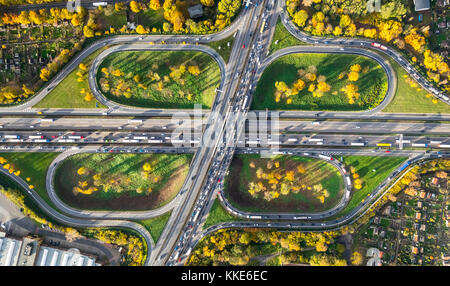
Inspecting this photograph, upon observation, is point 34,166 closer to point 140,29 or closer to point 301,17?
point 140,29

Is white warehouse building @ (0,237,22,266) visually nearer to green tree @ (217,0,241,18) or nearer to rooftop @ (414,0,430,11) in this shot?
green tree @ (217,0,241,18)

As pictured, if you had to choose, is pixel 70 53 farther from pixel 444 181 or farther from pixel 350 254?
pixel 444 181

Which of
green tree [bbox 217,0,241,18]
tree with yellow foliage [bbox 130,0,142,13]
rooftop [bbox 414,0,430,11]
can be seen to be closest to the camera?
tree with yellow foliage [bbox 130,0,142,13]

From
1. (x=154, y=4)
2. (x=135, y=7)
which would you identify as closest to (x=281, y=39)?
(x=154, y=4)

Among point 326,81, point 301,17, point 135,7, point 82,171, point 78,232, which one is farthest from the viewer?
point 326,81

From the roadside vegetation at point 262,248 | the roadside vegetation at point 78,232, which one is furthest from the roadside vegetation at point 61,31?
the roadside vegetation at point 262,248

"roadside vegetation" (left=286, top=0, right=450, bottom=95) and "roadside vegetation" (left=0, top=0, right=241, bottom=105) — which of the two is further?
"roadside vegetation" (left=0, top=0, right=241, bottom=105)

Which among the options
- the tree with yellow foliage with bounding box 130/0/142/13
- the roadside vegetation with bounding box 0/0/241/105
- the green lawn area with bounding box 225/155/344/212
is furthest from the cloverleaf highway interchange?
the tree with yellow foliage with bounding box 130/0/142/13

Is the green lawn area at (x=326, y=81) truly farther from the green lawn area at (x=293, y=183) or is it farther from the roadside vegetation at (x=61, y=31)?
the roadside vegetation at (x=61, y=31)
